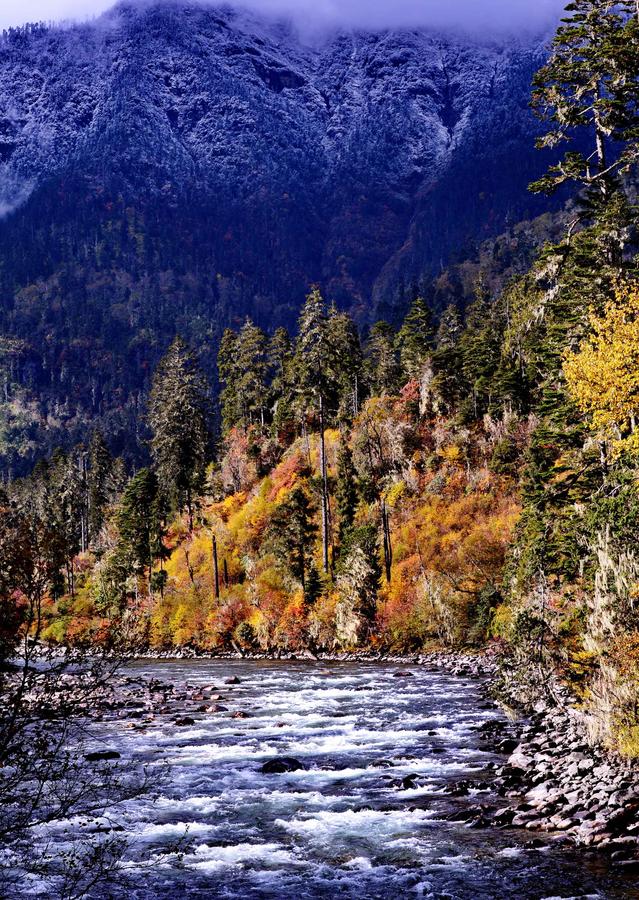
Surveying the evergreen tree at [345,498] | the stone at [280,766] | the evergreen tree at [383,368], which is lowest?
the stone at [280,766]

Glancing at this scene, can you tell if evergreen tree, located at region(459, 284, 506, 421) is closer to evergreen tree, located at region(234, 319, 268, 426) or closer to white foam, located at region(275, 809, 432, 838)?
evergreen tree, located at region(234, 319, 268, 426)

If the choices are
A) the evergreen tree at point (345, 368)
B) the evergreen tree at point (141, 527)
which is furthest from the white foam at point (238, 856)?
the evergreen tree at point (345, 368)

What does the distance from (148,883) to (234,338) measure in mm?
87119

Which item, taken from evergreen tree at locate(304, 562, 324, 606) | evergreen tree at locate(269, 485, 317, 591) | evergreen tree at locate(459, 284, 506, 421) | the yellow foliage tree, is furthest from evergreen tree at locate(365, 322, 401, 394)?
the yellow foliage tree

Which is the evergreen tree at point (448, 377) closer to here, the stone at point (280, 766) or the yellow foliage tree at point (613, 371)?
the yellow foliage tree at point (613, 371)

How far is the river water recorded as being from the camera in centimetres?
1348

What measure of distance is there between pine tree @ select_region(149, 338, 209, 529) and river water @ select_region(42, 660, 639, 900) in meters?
46.1

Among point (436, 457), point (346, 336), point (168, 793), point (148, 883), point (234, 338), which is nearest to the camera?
point (148, 883)

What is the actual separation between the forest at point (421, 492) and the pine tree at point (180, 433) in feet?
1.01

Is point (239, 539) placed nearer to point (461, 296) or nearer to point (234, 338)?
point (234, 338)

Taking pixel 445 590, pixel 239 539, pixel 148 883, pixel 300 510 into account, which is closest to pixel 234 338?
pixel 239 539

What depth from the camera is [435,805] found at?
1752 cm

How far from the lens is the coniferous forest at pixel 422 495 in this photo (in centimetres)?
2045

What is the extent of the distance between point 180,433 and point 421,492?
1011 inches
